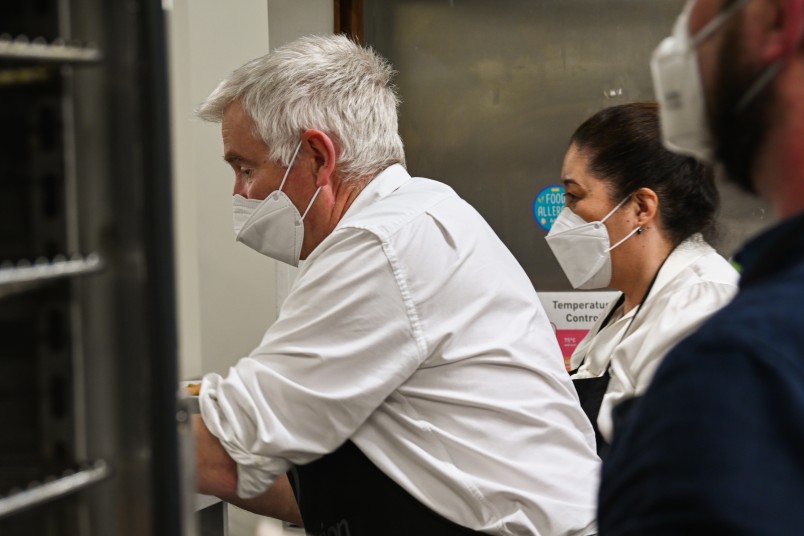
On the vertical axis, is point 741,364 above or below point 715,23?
below

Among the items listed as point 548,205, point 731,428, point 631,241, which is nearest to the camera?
point 731,428

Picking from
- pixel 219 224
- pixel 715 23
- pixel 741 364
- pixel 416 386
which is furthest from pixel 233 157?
pixel 741 364

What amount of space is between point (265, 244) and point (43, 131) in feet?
3.19

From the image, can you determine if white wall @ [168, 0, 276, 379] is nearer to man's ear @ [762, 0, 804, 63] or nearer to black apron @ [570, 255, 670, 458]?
black apron @ [570, 255, 670, 458]

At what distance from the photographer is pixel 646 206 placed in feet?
6.77

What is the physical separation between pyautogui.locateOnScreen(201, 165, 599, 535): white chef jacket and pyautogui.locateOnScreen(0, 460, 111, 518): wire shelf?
52 cm

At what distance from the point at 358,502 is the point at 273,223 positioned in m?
0.53

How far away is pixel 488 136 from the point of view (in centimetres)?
291

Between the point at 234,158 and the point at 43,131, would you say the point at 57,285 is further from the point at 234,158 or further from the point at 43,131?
the point at 234,158

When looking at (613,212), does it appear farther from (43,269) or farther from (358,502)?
(43,269)

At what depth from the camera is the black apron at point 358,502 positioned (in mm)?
1346

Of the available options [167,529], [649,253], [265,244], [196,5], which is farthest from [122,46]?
[196,5]

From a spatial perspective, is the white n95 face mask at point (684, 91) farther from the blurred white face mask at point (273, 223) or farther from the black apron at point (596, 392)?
the black apron at point (596, 392)

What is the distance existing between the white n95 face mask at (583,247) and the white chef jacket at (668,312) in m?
0.15
